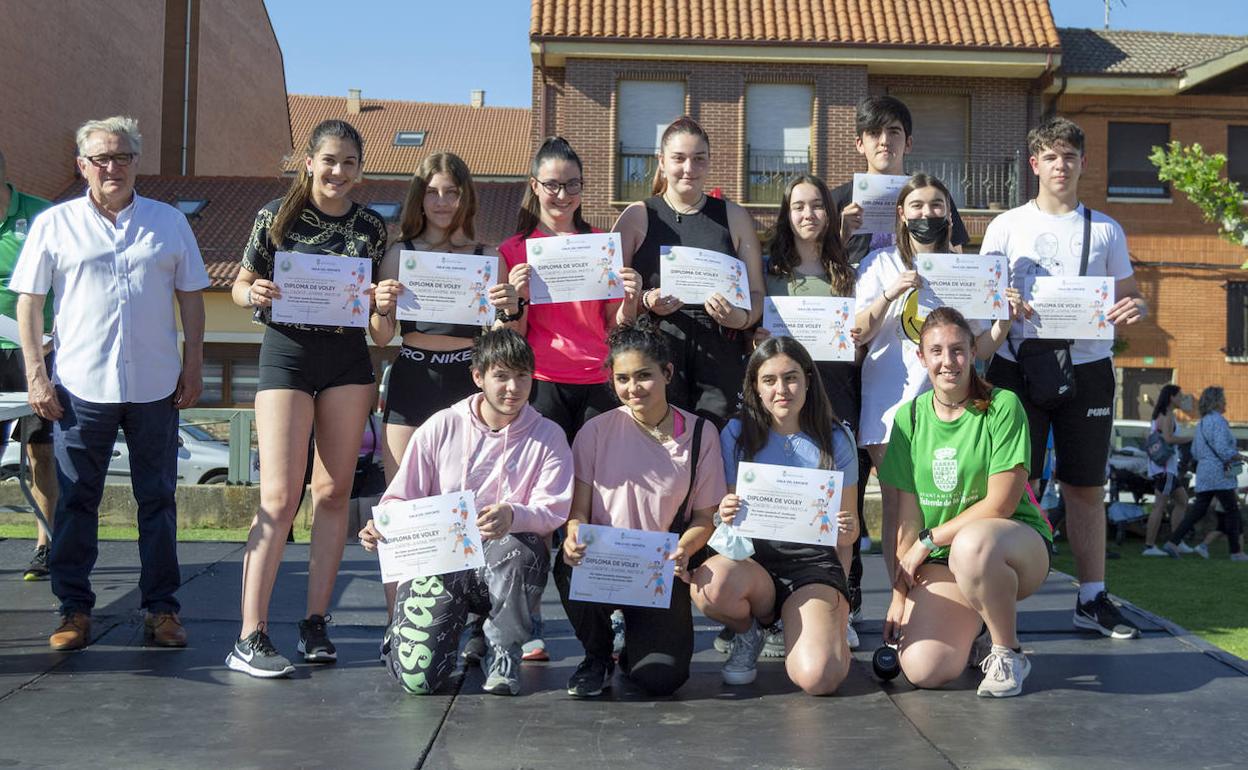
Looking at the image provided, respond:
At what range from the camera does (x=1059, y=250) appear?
5754 millimetres

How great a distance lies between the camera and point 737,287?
5320 mm

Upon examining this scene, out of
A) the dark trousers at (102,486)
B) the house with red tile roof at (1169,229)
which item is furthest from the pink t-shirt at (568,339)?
the house with red tile roof at (1169,229)

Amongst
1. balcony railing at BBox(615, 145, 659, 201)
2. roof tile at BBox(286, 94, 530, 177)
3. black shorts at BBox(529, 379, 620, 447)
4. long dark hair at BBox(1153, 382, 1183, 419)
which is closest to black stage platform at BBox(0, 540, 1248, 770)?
black shorts at BBox(529, 379, 620, 447)

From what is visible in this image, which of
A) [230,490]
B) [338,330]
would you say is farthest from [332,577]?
[230,490]

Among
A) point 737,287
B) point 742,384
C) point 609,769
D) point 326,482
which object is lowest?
point 609,769

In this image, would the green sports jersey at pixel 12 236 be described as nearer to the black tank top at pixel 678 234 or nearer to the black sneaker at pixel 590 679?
the black tank top at pixel 678 234

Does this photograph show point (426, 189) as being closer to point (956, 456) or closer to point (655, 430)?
point (655, 430)

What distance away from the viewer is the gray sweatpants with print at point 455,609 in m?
4.72

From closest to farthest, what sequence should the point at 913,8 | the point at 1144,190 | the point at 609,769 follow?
the point at 609,769 → the point at 913,8 → the point at 1144,190

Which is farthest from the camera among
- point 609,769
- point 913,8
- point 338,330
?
point 913,8

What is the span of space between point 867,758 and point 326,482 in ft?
8.10

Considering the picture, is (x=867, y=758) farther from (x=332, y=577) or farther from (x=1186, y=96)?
(x=1186, y=96)

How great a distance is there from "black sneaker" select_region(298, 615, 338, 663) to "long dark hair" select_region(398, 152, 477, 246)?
65.5 inches

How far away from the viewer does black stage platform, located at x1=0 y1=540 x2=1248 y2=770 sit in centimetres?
391
